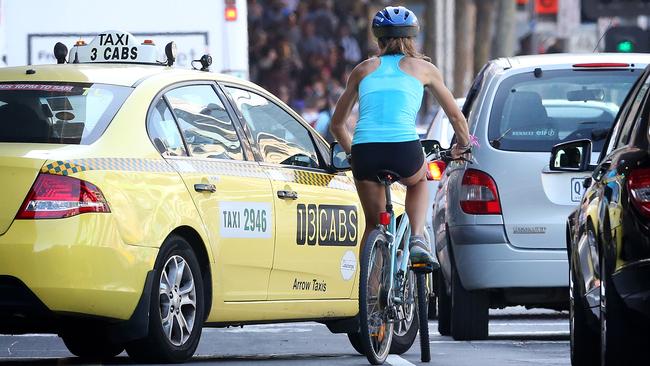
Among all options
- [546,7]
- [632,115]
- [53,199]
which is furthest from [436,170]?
[546,7]

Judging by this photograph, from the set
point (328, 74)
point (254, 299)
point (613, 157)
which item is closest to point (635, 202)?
point (613, 157)

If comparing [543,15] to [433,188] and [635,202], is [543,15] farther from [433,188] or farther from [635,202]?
[635,202]

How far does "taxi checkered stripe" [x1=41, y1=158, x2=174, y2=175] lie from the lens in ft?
30.1

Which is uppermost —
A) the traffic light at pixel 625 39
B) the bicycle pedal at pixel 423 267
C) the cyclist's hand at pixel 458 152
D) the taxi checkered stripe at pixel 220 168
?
the traffic light at pixel 625 39

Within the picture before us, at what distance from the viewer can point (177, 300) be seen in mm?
9875

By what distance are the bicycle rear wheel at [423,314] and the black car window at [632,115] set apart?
6.10ft

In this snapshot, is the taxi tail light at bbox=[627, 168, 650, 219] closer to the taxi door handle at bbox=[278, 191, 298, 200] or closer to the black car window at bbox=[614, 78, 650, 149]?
the black car window at bbox=[614, 78, 650, 149]

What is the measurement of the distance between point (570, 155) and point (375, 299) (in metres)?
1.23

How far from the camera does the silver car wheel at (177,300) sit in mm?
9781

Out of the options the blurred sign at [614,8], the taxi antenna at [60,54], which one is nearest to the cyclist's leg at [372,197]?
the taxi antenna at [60,54]

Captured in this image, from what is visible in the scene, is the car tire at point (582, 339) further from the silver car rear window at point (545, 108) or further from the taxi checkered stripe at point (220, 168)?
the silver car rear window at point (545, 108)

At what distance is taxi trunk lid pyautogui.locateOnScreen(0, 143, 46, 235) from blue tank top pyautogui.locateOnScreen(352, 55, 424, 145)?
5.74 feet

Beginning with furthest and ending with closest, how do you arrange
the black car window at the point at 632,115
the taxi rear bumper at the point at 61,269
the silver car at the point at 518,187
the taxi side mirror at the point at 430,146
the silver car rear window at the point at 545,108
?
the silver car rear window at the point at 545,108
the silver car at the point at 518,187
the taxi side mirror at the point at 430,146
the taxi rear bumper at the point at 61,269
the black car window at the point at 632,115

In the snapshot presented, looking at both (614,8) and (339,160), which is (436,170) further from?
(614,8)
